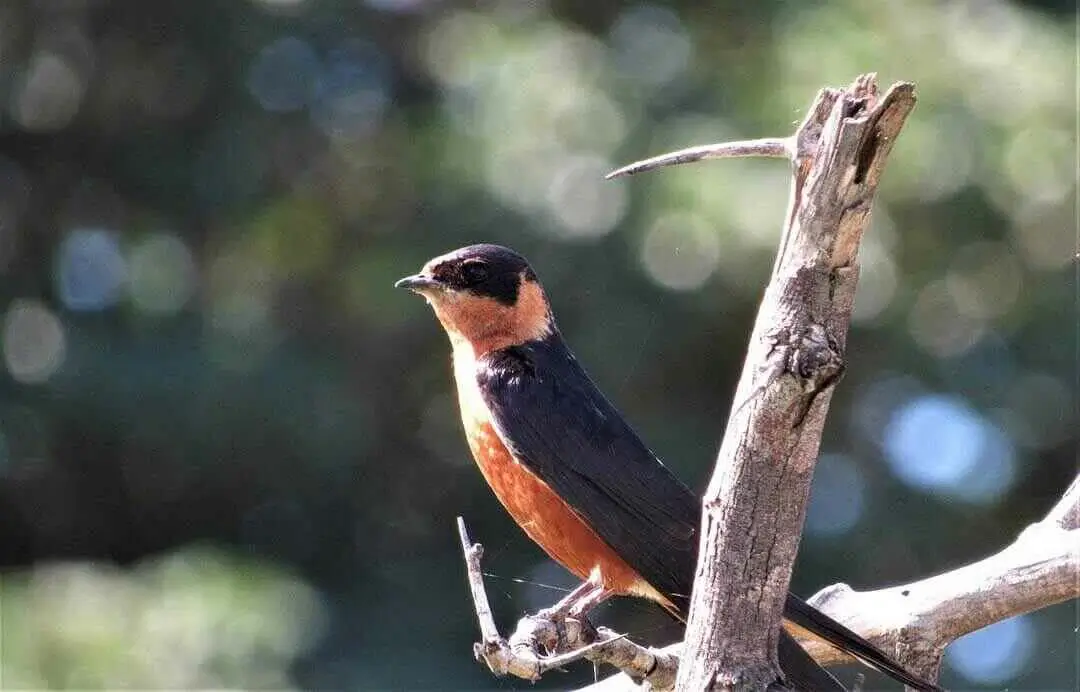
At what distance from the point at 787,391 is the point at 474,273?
95.9 inches

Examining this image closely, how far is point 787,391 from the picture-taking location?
8.02 feet

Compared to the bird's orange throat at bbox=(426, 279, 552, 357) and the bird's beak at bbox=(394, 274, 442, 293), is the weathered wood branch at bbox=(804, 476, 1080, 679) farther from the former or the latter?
the bird's beak at bbox=(394, 274, 442, 293)

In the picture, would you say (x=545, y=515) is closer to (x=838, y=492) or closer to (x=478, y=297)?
(x=478, y=297)

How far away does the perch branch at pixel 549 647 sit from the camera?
2.86 metres

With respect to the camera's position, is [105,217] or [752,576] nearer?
[752,576]

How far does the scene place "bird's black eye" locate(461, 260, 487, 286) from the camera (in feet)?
15.7

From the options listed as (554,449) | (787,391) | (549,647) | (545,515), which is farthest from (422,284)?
(787,391)

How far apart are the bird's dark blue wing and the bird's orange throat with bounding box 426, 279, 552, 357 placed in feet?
0.22

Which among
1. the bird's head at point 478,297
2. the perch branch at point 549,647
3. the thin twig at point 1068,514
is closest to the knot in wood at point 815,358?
the perch branch at point 549,647

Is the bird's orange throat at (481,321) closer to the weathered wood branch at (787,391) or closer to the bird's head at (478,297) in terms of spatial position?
the bird's head at (478,297)

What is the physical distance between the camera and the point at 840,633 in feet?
10.8

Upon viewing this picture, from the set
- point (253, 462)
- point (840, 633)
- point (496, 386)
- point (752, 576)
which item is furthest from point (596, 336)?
point (752, 576)

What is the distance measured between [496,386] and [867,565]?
5.02 meters

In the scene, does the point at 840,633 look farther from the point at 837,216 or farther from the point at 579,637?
the point at 837,216
